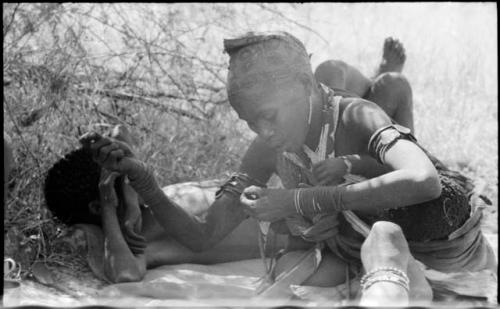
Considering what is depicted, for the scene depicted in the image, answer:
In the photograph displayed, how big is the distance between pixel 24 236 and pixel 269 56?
5.58ft

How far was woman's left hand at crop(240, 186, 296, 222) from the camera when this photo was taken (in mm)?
2656

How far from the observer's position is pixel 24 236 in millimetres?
3689

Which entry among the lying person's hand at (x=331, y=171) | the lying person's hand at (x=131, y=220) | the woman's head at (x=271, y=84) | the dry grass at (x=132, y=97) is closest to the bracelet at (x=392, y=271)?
the lying person's hand at (x=331, y=171)

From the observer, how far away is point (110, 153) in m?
3.00

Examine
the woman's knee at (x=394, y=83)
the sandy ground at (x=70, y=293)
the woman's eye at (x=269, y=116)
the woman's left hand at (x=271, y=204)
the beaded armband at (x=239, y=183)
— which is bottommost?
the sandy ground at (x=70, y=293)

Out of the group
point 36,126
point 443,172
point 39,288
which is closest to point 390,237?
point 443,172

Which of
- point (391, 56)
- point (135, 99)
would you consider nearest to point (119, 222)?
point (135, 99)

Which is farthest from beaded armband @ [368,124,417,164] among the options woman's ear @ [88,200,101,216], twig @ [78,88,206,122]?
twig @ [78,88,206,122]

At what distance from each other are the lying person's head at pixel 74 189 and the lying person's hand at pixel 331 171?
1.33m

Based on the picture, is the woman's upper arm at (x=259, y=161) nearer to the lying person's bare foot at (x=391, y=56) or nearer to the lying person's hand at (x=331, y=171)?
the lying person's hand at (x=331, y=171)

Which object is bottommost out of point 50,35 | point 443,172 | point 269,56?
point 443,172

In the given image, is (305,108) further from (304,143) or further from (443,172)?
(443,172)

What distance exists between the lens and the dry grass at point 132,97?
4.03 m

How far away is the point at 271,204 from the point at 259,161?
17.7 inches
